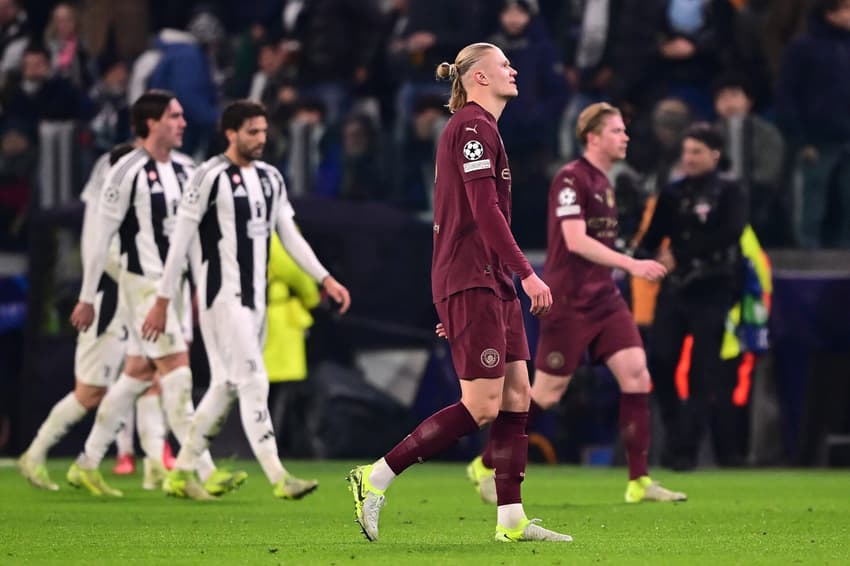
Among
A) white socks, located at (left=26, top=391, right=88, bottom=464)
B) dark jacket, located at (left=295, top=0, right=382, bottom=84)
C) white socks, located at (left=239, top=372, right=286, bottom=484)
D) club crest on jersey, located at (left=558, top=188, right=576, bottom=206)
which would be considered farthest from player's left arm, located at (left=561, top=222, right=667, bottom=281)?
dark jacket, located at (left=295, top=0, right=382, bottom=84)

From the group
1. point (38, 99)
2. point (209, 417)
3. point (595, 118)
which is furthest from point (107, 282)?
point (38, 99)

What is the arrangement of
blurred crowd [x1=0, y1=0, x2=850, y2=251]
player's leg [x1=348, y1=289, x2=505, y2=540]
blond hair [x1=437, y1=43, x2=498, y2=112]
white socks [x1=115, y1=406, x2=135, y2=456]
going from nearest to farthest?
player's leg [x1=348, y1=289, x2=505, y2=540] → blond hair [x1=437, y1=43, x2=498, y2=112] → white socks [x1=115, y1=406, x2=135, y2=456] → blurred crowd [x1=0, y1=0, x2=850, y2=251]

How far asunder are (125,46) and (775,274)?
7.47 meters

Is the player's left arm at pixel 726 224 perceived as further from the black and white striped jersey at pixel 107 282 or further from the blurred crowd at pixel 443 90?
the black and white striped jersey at pixel 107 282

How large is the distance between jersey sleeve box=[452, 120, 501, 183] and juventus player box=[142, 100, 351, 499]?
3.04m

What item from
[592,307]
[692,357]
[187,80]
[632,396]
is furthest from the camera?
[187,80]

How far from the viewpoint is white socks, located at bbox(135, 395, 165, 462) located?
13664 millimetres

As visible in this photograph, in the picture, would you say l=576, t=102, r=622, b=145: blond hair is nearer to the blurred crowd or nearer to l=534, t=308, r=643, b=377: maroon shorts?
l=534, t=308, r=643, b=377: maroon shorts

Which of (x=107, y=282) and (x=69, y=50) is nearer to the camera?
(x=107, y=282)

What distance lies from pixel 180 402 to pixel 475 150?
4.55 meters

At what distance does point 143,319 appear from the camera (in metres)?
12.7

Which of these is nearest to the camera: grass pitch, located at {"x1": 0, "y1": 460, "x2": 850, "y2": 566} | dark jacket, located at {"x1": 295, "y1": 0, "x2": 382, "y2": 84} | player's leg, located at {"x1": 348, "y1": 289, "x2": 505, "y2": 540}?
grass pitch, located at {"x1": 0, "y1": 460, "x2": 850, "y2": 566}

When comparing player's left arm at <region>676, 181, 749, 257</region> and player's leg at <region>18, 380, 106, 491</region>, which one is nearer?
player's leg at <region>18, 380, 106, 491</region>

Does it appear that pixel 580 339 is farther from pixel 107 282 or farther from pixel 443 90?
pixel 443 90
